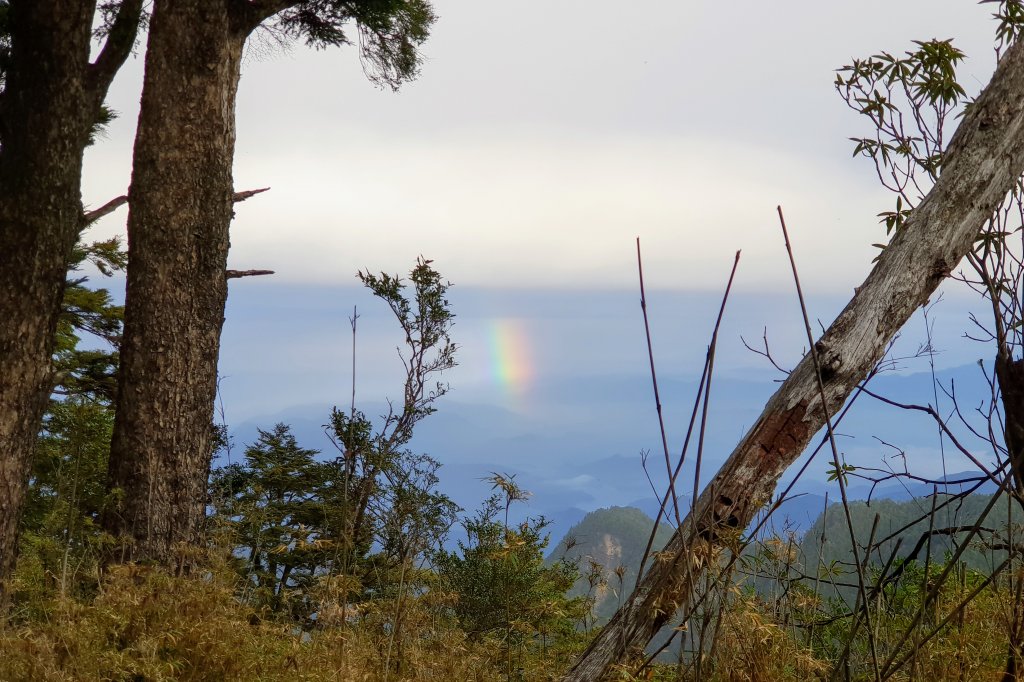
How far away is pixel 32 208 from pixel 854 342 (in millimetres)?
5889

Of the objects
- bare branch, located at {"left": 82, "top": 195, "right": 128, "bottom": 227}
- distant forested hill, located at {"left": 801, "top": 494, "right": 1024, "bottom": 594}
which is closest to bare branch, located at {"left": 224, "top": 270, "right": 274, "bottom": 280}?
bare branch, located at {"left": 82, "top": 195, "right": 128, "bottom": 227}

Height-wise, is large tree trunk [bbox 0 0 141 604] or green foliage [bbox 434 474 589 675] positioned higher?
large tree trunk [bbox 0 0 141 604]

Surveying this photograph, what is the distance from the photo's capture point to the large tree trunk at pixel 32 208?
6398mm

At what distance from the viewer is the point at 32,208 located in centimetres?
643

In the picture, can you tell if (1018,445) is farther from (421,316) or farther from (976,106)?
(421,316)

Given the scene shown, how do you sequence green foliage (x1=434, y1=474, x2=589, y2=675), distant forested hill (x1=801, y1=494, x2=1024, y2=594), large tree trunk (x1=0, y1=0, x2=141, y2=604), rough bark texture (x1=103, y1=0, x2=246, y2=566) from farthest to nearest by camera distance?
green foliage (x1=434, y1=474, x2=589, y2=675) → rough bark texture (x1=103, y1=0, x2=246, y2=566) → large tree trunk (x1=0, y1=0, x2=141, y2=604) → distant forested hill (x1=801, y1=494, x2=1024, y2=594)

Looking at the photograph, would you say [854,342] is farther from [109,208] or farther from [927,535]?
[109,208]

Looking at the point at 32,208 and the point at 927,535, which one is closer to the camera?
the point at 927,535

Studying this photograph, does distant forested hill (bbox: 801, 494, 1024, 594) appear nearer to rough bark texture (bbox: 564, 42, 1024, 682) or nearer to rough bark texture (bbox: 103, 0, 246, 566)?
rough bark texture (bbox: 564, 42, 1024, 682)

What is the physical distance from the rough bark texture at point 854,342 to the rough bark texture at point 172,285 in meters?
4.60

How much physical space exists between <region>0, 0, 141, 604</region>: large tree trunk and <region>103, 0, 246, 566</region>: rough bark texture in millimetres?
525

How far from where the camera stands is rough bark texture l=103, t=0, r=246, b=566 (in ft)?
21.6

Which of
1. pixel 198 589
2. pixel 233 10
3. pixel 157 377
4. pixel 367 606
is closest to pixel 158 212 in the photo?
A: pixel 157 377

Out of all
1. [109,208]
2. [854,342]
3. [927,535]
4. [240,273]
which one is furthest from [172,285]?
[927,535]
